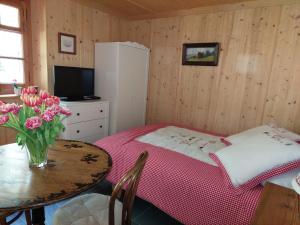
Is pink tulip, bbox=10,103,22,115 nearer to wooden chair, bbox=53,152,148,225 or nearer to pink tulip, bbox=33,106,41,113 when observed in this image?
pink tulip, bbox=33,106,41,113

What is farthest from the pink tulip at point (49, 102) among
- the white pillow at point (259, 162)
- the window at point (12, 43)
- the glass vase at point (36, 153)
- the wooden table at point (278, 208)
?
the window at point (12, 43)

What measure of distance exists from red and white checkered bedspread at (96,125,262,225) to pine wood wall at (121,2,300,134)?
156 centimetres

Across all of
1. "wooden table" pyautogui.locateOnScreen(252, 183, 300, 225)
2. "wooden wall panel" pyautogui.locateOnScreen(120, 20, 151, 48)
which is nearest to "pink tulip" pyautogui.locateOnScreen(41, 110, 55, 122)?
"wooden table" pyautogui.locateOnScreen(252, 183, 300, 225)

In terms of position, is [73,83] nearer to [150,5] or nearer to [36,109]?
[150,5]

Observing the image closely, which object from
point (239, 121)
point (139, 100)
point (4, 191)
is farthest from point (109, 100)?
point (4, 191)

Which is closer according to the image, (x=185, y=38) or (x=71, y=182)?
(x=71, y=182)

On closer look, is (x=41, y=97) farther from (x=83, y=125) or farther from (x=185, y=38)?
(x=185, y=38)

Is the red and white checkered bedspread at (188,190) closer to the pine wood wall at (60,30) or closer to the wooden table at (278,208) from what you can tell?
the wooden table at (278,208)

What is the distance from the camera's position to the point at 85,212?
1293mm

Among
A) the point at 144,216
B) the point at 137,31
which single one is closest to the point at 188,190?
the point at 144,216

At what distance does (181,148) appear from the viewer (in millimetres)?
2023

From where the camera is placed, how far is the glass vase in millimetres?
1191

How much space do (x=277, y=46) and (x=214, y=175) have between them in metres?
2.04

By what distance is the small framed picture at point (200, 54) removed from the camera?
3.06 meters
